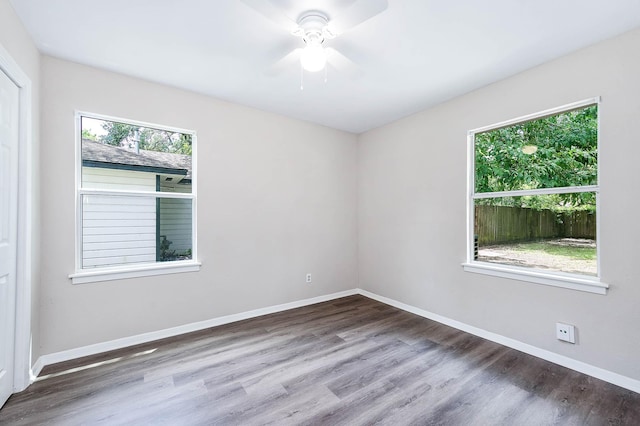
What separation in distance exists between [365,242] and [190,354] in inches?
109

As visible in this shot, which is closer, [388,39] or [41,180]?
[388,39]

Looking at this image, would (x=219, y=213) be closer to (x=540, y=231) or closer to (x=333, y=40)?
(x=333, y=40)

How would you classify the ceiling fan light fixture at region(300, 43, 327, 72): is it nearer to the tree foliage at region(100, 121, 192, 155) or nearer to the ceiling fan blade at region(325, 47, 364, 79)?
the ceiling fan blade at region(325, 47, 364, 79)

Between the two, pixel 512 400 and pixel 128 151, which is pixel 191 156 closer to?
pixel 128 151

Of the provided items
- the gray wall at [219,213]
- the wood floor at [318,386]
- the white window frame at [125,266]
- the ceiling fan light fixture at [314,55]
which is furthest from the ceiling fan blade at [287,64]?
the wood floor at [318,386]

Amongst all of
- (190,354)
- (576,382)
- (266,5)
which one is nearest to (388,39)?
(266,5)

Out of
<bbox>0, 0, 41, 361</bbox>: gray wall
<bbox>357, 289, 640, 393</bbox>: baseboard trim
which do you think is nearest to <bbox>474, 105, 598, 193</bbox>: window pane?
<bbox>357, 289, 640, 393</bbox>: baseboard trim

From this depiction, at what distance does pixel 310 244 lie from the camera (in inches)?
157

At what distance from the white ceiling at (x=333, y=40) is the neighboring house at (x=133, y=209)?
0.81 m

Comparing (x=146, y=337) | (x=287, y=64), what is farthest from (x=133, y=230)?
(x=287, y=64)

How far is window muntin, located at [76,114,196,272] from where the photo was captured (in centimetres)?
259

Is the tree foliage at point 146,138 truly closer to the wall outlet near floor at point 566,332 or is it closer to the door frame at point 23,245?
the door frame at point 23,245

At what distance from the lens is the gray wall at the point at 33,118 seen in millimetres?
1873

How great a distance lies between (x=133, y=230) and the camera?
2.80m
